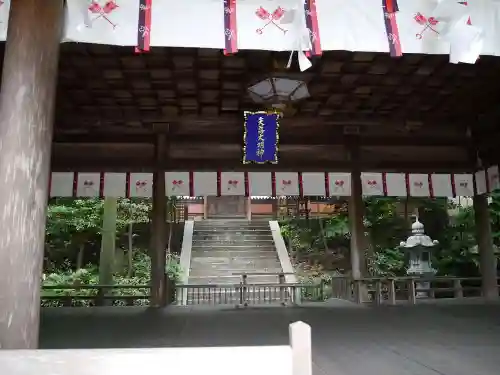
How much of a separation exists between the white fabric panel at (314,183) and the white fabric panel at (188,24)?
6025mm

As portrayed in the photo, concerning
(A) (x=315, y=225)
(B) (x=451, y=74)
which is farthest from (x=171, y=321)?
(A) (x=315, y=225)

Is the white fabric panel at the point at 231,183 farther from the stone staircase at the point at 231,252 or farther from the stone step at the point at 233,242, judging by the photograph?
the stone step at the point at 233,242

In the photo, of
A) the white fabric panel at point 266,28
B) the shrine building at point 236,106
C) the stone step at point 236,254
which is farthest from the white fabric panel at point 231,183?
the stone step at point 236,254

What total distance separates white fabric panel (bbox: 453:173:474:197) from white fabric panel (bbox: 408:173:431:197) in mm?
660

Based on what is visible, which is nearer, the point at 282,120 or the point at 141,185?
the point at 282,120

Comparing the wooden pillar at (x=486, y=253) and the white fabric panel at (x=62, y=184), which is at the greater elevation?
the white fabric panel at (x=62, y=184)

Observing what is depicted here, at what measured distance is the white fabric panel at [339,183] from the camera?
9602mm

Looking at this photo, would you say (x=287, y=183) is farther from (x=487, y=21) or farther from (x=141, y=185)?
(x=487, y=21)

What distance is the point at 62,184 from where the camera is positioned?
9.26 m

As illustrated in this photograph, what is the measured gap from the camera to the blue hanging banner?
834cm

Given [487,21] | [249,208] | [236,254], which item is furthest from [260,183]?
[249,208]

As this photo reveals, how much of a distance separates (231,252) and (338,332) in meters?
11.7

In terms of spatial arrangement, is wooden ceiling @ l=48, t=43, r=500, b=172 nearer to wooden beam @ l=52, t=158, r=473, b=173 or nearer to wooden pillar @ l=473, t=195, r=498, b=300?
wooden beam @ l=52, t=158, r=473, b=173

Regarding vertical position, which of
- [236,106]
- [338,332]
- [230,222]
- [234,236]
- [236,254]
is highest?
[236,106]
